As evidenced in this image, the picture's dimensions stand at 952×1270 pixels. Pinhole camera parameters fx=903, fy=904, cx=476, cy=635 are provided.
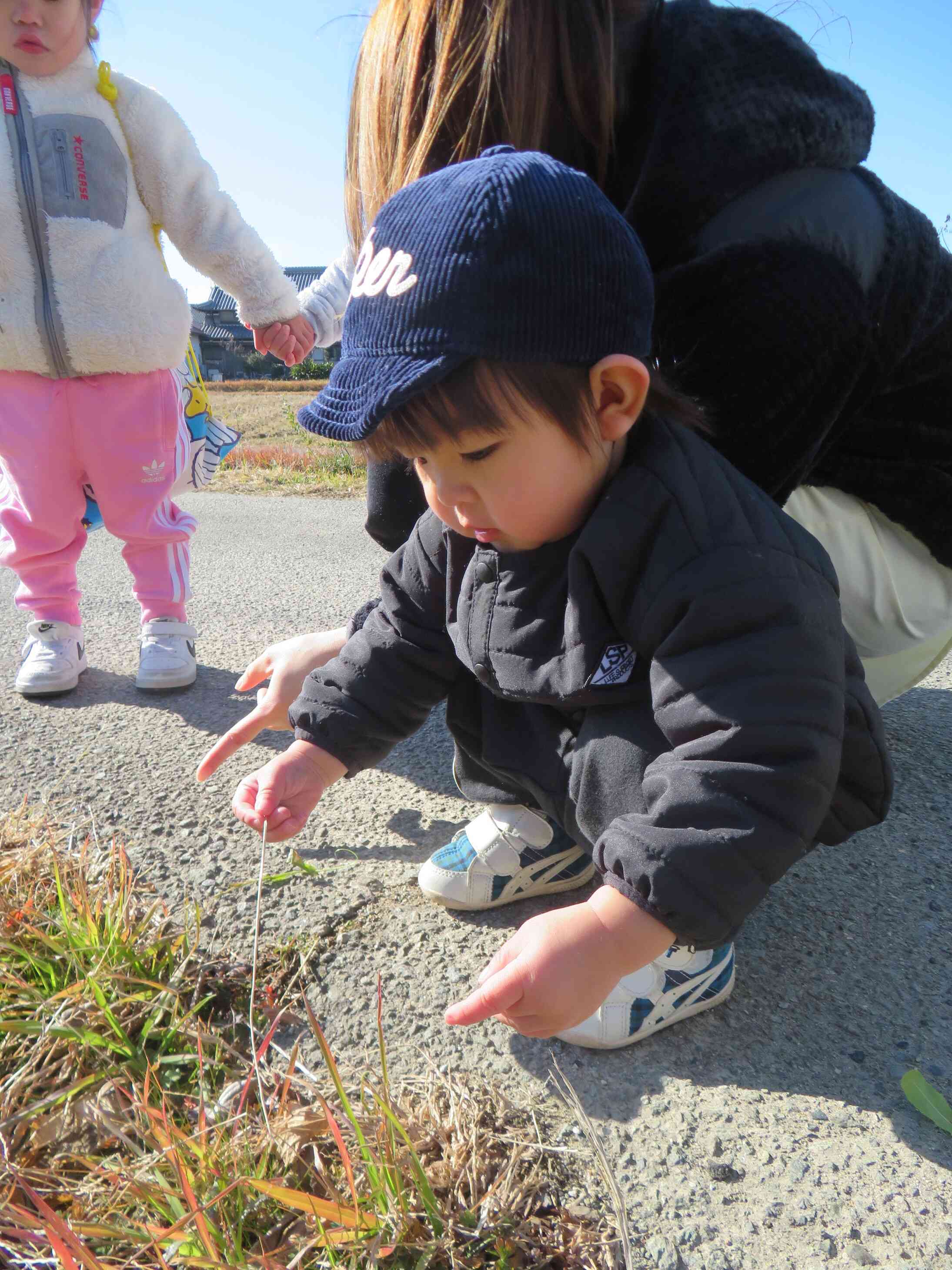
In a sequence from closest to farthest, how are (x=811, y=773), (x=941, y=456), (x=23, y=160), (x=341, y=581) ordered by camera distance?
(x=811, y=773) → (x=941, y=456) → (x=23, y=160) → (x=341, y=581)

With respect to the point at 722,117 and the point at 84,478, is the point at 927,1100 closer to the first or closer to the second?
the point at 722,117

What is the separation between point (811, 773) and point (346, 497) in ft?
13.9

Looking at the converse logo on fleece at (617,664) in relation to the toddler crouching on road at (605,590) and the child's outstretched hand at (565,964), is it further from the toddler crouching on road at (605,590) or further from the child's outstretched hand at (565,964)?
the child's outstretched hand at (565,964)

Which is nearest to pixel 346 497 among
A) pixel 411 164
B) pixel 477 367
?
pixel 411 164

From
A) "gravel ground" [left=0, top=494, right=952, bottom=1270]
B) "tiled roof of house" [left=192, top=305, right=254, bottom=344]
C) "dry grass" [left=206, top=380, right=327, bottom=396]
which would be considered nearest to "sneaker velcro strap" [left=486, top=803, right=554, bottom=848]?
"gravel ground" [left=0, top=494, right=952, bottom=1270]

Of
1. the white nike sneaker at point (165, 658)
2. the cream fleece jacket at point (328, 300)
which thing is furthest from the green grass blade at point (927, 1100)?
the cream fleece jacket at point (328, 300)

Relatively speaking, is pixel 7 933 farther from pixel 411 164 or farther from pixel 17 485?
pixel 17 485

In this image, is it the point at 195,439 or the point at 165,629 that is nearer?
the point at 165,629

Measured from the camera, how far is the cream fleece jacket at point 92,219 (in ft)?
6.82

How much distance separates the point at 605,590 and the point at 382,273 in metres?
0.45

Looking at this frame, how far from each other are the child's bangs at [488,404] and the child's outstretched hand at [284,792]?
1.74ft

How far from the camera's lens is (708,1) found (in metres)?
1.40

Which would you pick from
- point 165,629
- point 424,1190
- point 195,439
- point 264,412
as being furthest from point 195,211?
point 264,412

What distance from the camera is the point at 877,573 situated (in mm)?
1551
